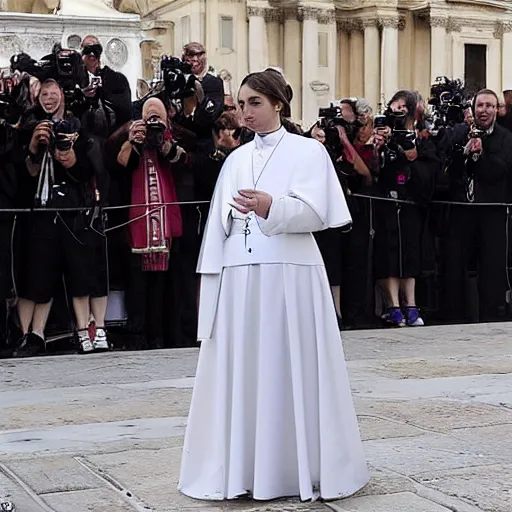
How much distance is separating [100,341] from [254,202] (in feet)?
16.5

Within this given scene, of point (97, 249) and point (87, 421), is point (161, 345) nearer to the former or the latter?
point (97, 249)

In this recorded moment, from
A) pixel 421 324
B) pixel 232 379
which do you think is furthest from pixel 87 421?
pixel 421 324

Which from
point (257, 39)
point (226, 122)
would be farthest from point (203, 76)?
point (257, 39)

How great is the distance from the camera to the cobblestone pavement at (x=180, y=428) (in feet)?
18.8

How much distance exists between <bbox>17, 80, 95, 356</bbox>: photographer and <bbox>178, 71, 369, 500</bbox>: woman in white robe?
→ 4.39m

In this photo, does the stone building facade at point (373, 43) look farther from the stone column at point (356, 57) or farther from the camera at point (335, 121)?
the camera at point (335, 121)

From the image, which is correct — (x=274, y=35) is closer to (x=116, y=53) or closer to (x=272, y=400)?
(x=116, y=53)

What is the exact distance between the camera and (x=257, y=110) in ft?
19.0

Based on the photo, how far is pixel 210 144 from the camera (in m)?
10.7

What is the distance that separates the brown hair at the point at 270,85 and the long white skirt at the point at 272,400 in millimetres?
732

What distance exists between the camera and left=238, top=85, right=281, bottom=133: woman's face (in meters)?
5.75

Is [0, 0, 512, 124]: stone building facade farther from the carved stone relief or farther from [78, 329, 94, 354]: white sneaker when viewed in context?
[78, 329, 94, 354]: white sneaker

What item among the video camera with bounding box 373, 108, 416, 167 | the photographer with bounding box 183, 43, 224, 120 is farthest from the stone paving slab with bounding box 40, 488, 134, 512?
the video camera with bounding box 373, 108, 416, 167

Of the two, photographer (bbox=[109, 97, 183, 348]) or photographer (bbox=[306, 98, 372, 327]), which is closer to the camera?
photographer (bbox=[109, 97, 183, 348])
